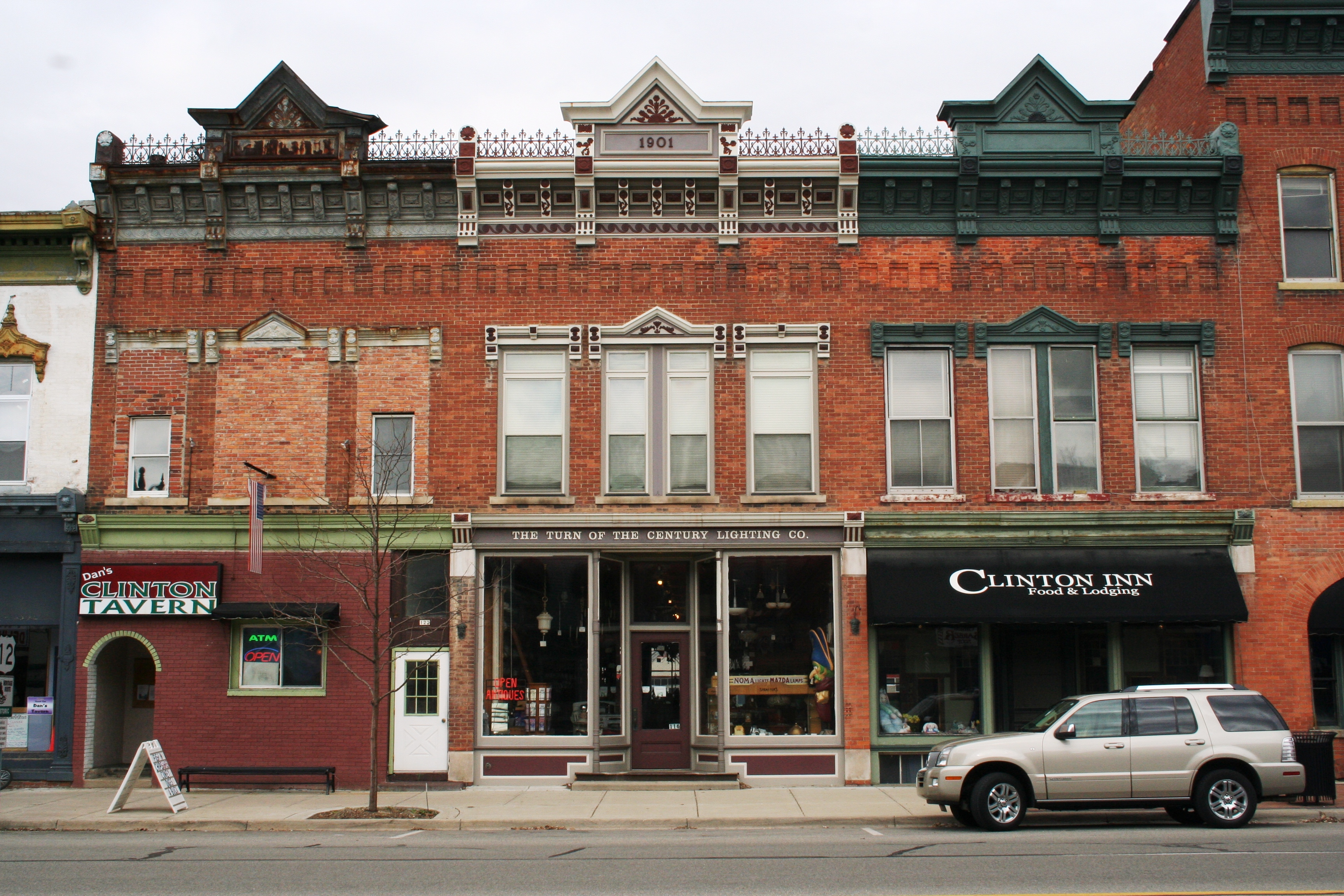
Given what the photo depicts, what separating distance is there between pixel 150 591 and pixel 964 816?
43.6 feet

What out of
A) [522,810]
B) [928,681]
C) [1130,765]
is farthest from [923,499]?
[522,810]

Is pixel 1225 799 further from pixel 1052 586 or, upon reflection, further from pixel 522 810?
pixel 522 810

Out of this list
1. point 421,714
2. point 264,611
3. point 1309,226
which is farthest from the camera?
point 1309,226

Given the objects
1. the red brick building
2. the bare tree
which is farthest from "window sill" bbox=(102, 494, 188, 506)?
the bare tree

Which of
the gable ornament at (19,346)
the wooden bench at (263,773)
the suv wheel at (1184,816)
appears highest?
the gable ornament at (19,346)

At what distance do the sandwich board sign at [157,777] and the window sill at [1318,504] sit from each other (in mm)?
18159

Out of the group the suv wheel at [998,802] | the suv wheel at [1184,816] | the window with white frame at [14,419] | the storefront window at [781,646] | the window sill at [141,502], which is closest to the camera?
the suv wheel at [998,802]

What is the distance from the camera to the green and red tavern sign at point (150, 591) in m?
18.9

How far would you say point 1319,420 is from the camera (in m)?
19.5

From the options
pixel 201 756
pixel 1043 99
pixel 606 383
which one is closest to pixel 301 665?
pixel 201 756

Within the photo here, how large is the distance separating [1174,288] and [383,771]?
51.3ft

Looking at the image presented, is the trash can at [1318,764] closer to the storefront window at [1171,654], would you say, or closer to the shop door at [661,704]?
the storefront window at [1171,654]

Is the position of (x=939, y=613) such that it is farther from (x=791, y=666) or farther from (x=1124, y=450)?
(x=1124, y=450)

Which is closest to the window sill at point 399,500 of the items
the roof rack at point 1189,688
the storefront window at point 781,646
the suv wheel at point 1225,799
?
the storefront window at point 781,646
